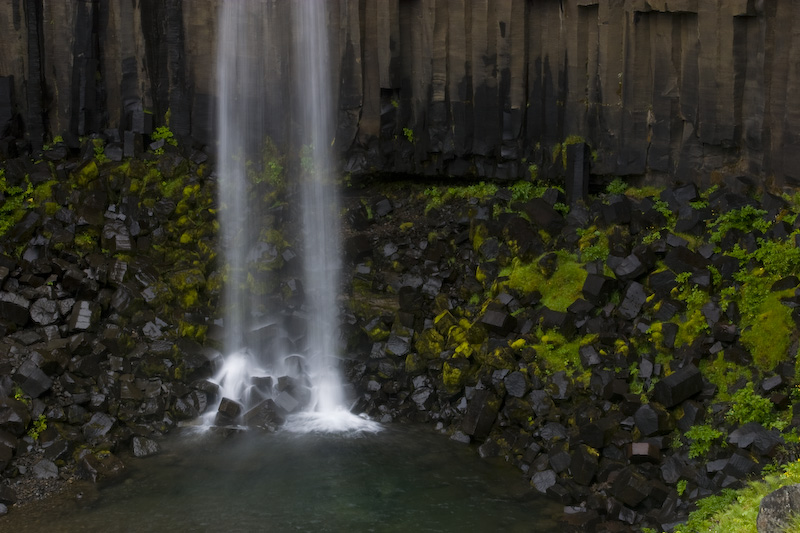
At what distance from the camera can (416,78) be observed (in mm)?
20281

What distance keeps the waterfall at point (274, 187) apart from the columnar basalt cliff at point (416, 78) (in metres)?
0.27

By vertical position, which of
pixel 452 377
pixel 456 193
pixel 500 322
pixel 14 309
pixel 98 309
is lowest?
pixel 452 377

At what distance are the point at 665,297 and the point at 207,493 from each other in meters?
8.76

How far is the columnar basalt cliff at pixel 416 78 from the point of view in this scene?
18.0 meters

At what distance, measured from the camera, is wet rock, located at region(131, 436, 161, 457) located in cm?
1517

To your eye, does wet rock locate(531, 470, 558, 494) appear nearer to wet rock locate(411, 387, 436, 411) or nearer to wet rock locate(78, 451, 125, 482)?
wet rock locate(411, 387, 436, 411)

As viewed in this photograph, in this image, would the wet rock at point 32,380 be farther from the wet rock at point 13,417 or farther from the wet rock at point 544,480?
the wet rock at point 544,480

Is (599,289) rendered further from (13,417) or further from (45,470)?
(13,417)

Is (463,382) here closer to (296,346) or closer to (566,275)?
(566,275)

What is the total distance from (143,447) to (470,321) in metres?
6.97

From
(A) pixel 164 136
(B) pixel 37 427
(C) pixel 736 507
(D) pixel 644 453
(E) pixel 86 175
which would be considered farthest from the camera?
(A) pixel 164 136

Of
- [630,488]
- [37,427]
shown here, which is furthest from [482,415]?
[37,427]

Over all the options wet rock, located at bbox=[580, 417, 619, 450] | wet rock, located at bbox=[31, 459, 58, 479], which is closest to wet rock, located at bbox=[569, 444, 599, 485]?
wet rock, located at bbox=[580, 417, 619, 450]

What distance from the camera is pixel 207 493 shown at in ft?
45.1
